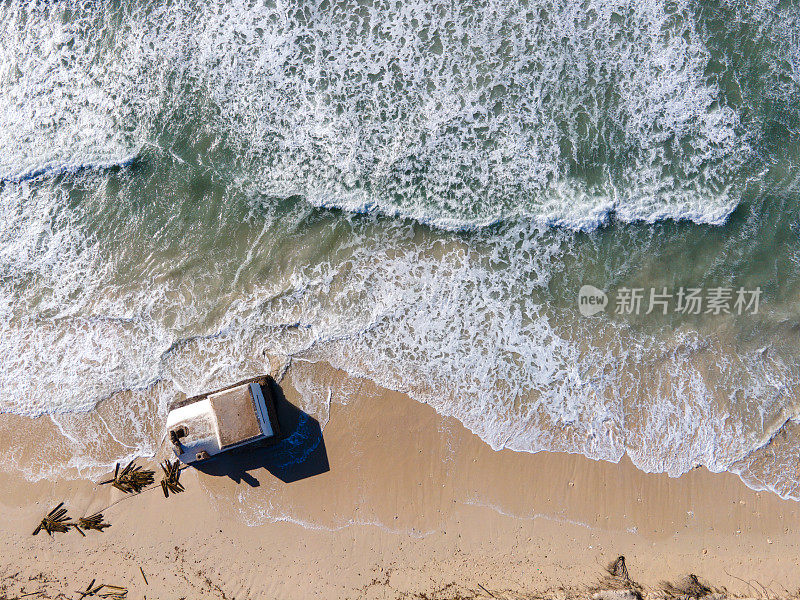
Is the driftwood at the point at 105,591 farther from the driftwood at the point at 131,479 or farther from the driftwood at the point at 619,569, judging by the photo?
the driftwood at the point at 619,569

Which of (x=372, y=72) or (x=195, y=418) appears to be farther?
(x=372, y=72)

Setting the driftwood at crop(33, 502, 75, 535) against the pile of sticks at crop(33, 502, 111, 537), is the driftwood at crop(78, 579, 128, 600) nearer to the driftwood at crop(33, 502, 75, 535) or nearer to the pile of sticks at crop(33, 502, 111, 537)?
the pile of sticks at crop(33, 502, 111, 537)

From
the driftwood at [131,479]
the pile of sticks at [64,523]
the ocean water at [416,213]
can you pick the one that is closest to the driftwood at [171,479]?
the driftwood at [131,479]

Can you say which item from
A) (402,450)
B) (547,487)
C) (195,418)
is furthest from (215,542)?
(547,487)

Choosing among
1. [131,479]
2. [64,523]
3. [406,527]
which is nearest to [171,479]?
[131,479]

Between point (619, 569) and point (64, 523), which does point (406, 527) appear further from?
point (64, 523)

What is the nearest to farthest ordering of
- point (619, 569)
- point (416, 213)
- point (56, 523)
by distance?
point (619, 569), point (56, 523), point (416, 213)

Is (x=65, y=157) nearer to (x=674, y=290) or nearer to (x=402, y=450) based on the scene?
(x=402, y=450)
